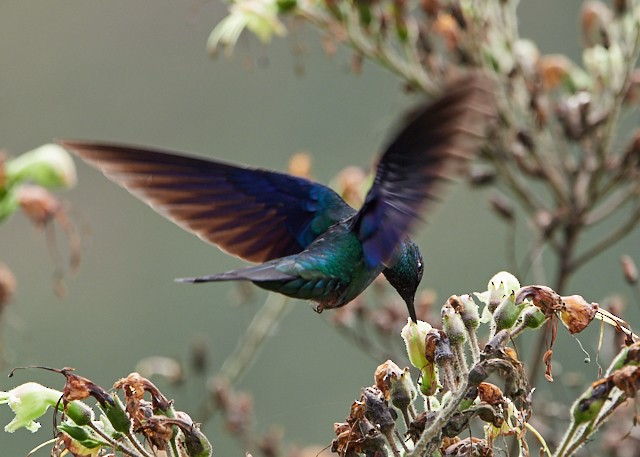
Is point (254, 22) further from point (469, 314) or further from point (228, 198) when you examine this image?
point (469, 314)

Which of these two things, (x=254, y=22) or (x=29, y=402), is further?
(x=254, y=22)

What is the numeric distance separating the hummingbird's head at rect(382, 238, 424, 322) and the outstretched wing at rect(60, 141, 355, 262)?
14.1 inches

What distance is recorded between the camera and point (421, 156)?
224cm

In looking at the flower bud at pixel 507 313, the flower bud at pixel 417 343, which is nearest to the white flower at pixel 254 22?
the flower bud at pixel 417 343

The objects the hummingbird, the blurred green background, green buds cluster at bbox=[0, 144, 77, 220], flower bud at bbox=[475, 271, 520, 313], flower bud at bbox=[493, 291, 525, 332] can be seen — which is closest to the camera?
the hummingbird

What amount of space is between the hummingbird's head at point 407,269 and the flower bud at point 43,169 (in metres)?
1.08

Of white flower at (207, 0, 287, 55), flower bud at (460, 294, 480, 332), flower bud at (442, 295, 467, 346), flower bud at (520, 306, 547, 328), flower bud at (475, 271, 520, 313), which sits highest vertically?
white flower at (207, 0, 287, 55)

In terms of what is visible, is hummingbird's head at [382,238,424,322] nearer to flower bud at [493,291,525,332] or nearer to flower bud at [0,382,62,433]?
flower bud at [493,291,525,332]

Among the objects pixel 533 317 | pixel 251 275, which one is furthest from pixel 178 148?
pixel 533 317

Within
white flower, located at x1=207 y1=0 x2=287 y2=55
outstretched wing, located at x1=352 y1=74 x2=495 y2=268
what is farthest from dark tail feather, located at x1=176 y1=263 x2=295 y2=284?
white flower, located at x1=207 y1=0 x2=287 y2=55

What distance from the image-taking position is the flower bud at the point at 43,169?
3.31 meters

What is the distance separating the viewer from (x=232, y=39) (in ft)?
12.7

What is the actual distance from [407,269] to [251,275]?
42cm

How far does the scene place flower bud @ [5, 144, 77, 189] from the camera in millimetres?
3314
